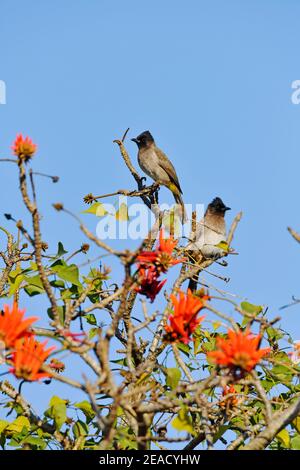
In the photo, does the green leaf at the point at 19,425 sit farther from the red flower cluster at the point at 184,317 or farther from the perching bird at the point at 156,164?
the perching bird at the point at 156,164

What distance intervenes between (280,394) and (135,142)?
9.65m

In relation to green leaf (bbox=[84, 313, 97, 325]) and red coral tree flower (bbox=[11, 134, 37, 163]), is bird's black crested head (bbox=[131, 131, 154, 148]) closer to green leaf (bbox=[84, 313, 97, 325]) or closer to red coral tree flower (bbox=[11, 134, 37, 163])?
green leaf (bbox=[84, 313, 97, 325])

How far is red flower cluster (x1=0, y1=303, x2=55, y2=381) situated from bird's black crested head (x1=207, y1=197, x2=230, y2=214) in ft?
19.2

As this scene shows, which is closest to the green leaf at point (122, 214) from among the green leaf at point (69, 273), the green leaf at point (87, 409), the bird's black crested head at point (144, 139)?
the green leaf at point (69, 273)

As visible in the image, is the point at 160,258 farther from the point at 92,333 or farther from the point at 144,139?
the point at 144,139

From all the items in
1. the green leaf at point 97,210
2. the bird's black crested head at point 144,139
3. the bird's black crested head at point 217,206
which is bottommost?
the green leaf at point 97,210

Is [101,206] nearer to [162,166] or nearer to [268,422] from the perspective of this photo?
[268,422]

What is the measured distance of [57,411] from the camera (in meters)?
3.75

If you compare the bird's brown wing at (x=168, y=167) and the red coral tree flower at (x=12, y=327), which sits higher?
the bird's brown wing at (x=168, y=167)

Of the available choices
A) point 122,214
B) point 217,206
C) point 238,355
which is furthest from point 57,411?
point 217,206

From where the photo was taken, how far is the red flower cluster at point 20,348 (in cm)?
292

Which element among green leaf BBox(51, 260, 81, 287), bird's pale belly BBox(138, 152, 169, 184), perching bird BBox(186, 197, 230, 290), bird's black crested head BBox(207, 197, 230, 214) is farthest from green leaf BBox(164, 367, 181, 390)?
bird's pale belly BBox(138, 152, 169, 184)

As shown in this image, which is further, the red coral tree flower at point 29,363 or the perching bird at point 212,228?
the perching bird at point 212,228
